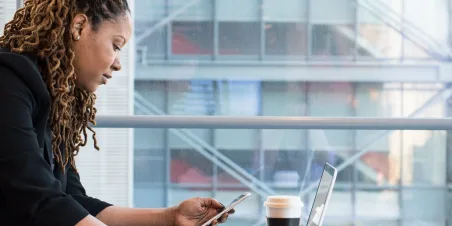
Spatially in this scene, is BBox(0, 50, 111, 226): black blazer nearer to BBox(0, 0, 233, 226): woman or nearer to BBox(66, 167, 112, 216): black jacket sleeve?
BBox(0, 0, 233, 226): woman

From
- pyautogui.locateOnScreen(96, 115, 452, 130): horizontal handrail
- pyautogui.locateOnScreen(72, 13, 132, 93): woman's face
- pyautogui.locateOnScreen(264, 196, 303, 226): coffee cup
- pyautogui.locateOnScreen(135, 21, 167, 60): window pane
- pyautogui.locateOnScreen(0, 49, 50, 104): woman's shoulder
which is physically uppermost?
pyautogui.locateOnScreen(135, 21, 167, 60): window pane

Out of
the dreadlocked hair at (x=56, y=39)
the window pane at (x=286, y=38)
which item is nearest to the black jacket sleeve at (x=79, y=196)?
the dreadlocked hair at (x=56, y=39)

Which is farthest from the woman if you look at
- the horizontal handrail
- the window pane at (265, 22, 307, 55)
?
the window pane at (265, 22, 307, 55)

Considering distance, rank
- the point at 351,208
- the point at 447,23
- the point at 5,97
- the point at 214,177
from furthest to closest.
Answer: the point at 447,23 < the point at 351,208 < the point at 214,177 < the point at 5,97

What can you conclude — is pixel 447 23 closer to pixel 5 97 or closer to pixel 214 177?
pixel 214 177

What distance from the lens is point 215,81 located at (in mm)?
3568

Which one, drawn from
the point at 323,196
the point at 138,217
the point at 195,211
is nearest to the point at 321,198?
the point at 323,196

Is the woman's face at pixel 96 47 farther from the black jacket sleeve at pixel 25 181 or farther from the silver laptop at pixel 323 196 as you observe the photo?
the silver laptop at pixel 323 196

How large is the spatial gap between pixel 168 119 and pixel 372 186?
181 centimetres

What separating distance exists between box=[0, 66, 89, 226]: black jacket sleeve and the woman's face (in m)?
0.18

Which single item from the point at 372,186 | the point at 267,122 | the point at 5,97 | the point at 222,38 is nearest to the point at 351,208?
the point at 372,186

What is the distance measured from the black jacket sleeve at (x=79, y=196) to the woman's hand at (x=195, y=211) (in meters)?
0.15

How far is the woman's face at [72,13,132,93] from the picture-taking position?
114cm

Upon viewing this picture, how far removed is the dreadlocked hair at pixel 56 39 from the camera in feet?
3.62
